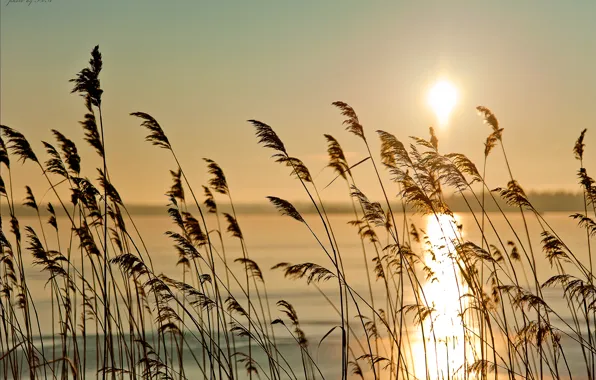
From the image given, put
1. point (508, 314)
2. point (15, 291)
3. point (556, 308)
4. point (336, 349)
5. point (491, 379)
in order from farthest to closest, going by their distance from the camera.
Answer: point (556, 308) < point (508, 314) < point (336, 349) < point (491, 379) < point (15, 291)

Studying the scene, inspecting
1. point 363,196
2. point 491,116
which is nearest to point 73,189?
point 363,196

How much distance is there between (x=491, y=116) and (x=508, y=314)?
7.83 m

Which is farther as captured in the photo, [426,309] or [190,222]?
[190,222]

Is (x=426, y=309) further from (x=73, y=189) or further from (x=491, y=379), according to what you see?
(x=491, y=379)

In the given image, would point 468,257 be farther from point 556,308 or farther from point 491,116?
point 556,308

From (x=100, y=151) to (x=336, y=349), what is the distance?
6.61 m

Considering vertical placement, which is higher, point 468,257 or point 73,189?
point 73,189

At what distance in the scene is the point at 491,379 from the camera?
9312mm

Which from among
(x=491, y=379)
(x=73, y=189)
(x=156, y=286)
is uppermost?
(x=73, y=189)

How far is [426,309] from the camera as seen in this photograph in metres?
5.33

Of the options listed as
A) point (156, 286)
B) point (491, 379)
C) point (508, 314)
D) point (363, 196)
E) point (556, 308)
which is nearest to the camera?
point (156, 286)

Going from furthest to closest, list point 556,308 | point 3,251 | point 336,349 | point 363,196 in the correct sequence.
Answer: point 556,308, point 336,349, point 3,251, point 363,196

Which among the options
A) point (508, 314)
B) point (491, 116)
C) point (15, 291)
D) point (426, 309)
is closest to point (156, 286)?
point (426, 309)

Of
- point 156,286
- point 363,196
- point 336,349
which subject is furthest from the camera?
point 336,349
